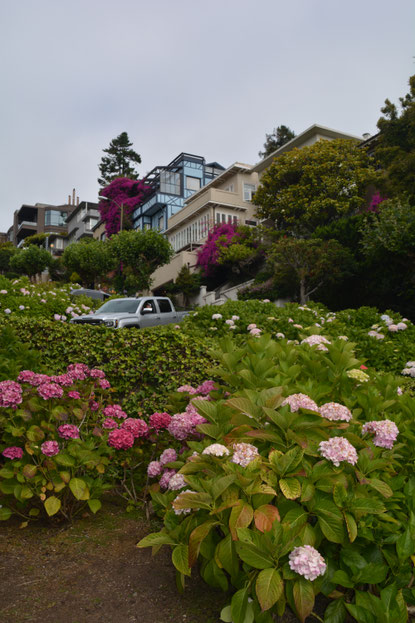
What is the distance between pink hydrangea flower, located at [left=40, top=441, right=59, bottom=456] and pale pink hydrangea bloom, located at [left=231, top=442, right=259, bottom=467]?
1.34 metres

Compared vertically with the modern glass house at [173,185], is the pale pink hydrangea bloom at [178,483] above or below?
below

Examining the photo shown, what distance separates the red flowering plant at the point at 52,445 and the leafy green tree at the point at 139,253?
87.7 ft

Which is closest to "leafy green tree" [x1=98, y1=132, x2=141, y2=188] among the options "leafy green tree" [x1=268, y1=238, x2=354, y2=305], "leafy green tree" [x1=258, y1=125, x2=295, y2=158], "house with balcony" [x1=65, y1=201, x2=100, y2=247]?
"house with balcony" [x1=65, y1=201, x2=100, y2=247]

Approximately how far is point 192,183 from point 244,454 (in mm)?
45730

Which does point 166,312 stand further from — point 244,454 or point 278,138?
point 278,138

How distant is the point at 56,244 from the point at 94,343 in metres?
83.1

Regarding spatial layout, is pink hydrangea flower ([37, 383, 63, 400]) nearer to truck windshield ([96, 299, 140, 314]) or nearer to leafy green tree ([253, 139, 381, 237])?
truck windshield ([96, 299, 140, 314])

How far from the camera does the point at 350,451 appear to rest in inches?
82.6

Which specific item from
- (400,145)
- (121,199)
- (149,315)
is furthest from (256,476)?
(121,199)

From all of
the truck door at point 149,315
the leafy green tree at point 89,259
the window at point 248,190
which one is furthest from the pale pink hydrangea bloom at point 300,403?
the window at point 248,190

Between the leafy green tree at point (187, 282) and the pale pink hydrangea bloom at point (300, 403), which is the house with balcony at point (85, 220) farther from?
the pale pink hydrangea bloom at point (300, 403)

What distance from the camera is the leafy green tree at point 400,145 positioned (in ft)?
59.5

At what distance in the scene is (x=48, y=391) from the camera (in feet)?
10.4

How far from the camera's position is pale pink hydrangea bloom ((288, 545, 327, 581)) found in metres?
1.78
